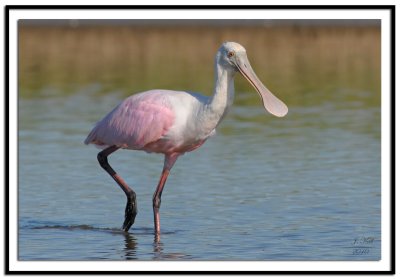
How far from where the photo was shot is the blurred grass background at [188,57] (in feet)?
96.9

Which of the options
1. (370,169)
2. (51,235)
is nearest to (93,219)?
(51,235)

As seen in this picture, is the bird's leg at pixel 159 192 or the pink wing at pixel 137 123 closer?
the pink wing at pixel 137 123

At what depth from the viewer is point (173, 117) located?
13.6 m

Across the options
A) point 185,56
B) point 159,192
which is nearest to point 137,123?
point 159,192

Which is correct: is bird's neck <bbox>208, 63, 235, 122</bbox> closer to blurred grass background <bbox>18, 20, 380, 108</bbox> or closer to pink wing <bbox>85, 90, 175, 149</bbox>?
pink wing <bbox>85, 90, 175, 149</bbox>

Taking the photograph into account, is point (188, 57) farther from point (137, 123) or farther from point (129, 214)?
point (137, 123)

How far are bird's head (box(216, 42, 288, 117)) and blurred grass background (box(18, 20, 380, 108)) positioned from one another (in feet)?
42.3

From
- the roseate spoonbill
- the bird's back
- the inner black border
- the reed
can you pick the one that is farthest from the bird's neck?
the reed

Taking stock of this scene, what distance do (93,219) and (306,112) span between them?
10387 mm
